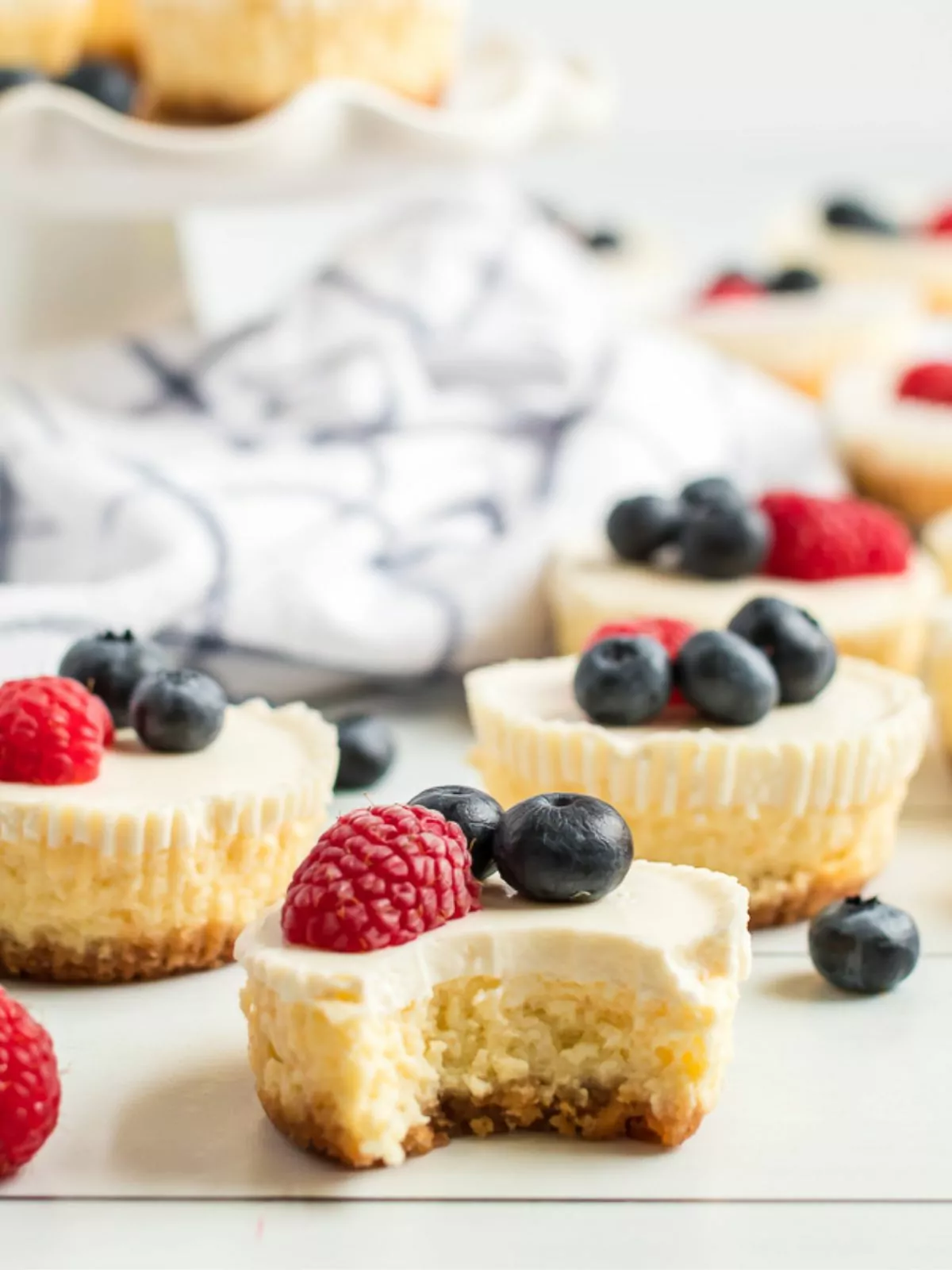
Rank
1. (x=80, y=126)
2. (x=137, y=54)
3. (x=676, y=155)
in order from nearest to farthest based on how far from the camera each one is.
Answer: (x=80, y=126) < (x=137, y=54) < (x=676, y=155)

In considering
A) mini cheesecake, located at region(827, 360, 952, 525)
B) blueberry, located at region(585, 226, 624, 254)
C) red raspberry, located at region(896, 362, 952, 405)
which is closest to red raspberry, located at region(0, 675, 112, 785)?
mini cheesecake, located at region(827, 360, 952, 525)

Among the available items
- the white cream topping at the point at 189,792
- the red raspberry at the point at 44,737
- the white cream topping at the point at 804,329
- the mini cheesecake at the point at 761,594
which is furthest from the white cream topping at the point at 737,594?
the white cream topping at the point at 804,329

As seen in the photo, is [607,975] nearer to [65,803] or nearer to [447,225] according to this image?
[65,803]

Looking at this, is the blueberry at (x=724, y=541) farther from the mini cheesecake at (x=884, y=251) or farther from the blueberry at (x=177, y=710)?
the mini cheesecake at (x=884, y=251)

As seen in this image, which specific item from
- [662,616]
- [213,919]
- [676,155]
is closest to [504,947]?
[213,919]

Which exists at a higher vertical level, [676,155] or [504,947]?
[504,947]

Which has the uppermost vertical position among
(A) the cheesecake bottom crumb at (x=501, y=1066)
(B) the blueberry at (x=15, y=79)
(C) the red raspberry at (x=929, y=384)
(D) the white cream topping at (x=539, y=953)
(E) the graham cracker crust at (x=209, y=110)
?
(B) the blueberry at (x=15, y=79)
